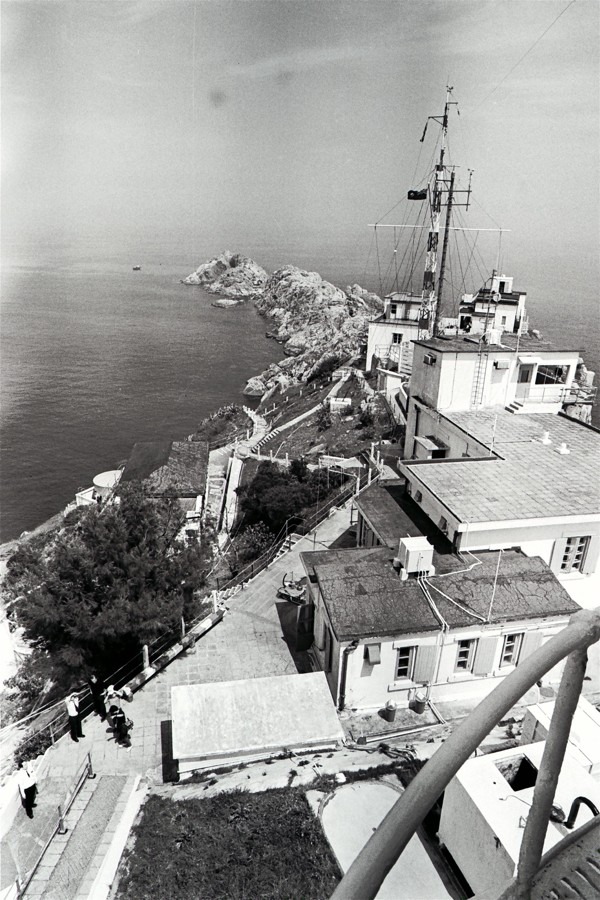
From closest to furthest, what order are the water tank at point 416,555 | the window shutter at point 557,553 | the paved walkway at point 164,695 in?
the paved walkway at point 164,695, the water tank at point 416,555, the window shutter at point 557,553

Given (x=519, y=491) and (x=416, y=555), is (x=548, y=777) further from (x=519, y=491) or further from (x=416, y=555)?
(x=519, y=491)

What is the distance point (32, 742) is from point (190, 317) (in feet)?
427

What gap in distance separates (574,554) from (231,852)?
12906 millimetres

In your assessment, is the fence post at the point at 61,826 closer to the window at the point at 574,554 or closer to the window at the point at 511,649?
the window at the point at 511,649

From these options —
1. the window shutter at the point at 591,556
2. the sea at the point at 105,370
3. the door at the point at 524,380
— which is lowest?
the sea at the point at 105,370

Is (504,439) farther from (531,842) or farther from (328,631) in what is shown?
(531,842)

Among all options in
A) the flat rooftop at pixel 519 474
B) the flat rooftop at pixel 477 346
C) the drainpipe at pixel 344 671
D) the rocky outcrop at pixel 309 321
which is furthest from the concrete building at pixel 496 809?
the rocky outcrop at pixel 309 321

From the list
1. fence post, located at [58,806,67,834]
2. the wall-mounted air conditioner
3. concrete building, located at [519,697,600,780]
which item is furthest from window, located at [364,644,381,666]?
fence post, located at [58,806,67,834]

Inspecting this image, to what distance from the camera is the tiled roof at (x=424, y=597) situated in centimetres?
1416

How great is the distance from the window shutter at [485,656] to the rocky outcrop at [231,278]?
14555 centimetres

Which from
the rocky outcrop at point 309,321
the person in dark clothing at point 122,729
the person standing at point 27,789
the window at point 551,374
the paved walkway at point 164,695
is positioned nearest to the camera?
the person standing at point 27,789

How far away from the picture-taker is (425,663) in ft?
47.7

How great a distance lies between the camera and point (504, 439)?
2198 cm

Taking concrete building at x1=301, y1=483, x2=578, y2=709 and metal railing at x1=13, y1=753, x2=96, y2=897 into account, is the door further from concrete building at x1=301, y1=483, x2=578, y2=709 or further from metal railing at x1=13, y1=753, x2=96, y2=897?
metal railing at x1=13, y1=753, x2=96, y2=897
